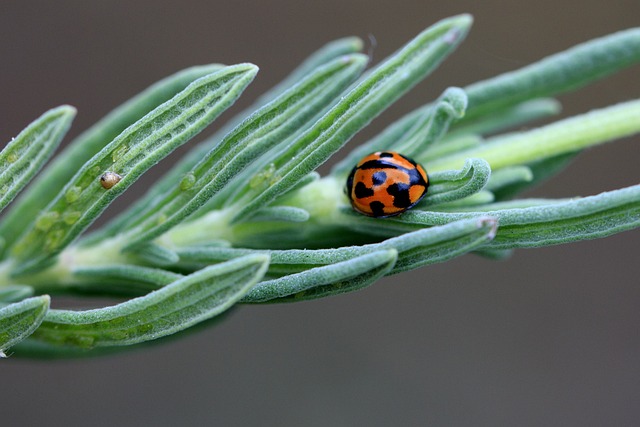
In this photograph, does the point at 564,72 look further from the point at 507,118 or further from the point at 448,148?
the point at 448,148

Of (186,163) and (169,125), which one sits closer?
(169,125)

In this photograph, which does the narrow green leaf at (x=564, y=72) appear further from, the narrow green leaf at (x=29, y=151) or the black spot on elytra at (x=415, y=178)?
the narrow green leaf at (x=29, y=151)

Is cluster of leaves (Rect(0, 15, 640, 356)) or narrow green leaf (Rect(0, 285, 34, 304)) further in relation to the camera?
narrow green leaf (Rect(0, 285, 34, 304))

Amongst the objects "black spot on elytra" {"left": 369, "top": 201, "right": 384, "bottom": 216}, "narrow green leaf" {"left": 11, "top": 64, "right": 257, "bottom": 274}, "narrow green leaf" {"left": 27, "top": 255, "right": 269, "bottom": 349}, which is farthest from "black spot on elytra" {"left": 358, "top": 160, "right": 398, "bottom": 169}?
"narrow green leaf" {"left": 27, "top": 255, "right": 269, "bottom": 349}

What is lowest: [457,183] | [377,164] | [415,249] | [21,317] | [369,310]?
[21,317]

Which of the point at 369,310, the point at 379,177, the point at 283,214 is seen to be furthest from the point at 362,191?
the point at 369,310

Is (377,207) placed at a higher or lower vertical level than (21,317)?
higher

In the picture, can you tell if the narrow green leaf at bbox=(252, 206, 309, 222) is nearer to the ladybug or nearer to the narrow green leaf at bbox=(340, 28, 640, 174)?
the ladybug
